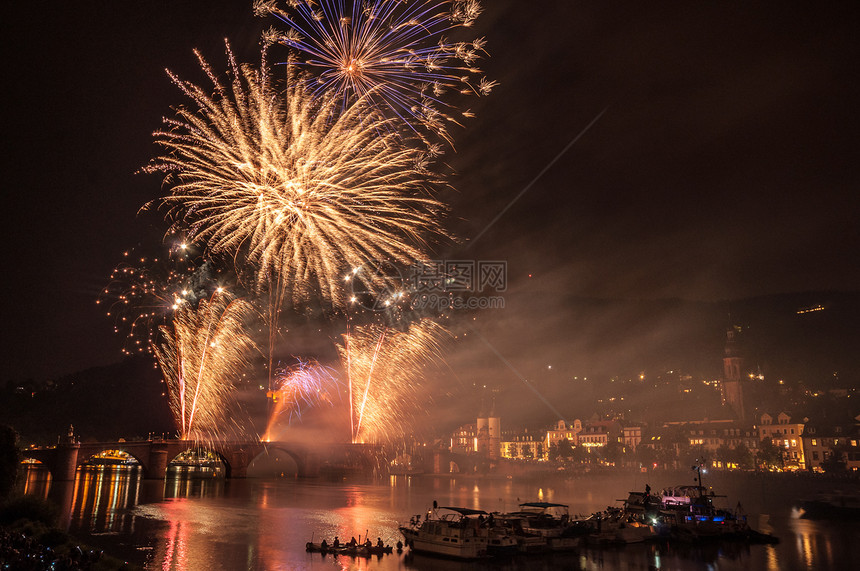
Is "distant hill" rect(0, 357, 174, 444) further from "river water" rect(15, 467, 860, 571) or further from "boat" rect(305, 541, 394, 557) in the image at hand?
"boat" rect(305, 541, 394, 557)

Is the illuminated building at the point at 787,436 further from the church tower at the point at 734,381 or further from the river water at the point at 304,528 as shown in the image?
the river water at the point at 304,528

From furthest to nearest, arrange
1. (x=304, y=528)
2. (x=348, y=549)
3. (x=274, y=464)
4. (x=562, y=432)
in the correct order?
(x=562, y=432) < (x=274, y=464) < (x=304, y=528) < (x=348, y=549)

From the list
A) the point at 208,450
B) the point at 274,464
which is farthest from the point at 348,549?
the point at 274,464

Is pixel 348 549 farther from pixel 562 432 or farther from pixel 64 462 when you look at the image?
pixel 562 432

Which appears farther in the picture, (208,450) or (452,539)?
(208,450)

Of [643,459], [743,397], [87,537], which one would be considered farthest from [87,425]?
[743,397]

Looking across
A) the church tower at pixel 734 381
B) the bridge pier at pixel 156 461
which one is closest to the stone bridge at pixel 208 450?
the bridge pier at pixel 156 461
